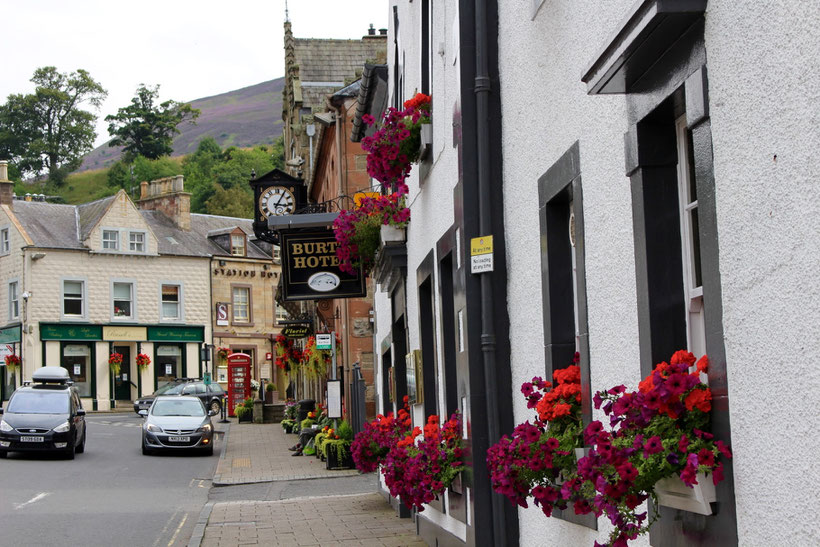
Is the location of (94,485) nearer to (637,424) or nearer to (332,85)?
(637,424)

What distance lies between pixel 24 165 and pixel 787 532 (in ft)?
390

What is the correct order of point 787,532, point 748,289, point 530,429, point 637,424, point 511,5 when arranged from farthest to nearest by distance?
1. point 511,5
2. point 530,429
3. point 637,424
4. point 748,289
5. point 787,532

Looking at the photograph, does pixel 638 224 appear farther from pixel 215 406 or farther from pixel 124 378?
pixel 124 378

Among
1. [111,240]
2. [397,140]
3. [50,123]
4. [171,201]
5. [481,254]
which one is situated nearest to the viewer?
[481,254]

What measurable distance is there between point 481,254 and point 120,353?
48013 mm

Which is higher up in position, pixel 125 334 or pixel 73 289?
pixel 73 289

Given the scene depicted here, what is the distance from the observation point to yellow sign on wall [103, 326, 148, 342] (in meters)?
53.6

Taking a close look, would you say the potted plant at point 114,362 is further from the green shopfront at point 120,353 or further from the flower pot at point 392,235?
the flower pot at point 392,235

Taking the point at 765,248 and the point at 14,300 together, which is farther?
the point at 14,300

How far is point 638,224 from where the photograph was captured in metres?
5.14

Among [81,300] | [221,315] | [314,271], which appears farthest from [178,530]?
[221,315]

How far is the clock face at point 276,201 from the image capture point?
25438 mm

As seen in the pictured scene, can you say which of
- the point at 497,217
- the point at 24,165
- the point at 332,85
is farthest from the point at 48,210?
the point at 24,165

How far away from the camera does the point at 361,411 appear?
20828 mm
